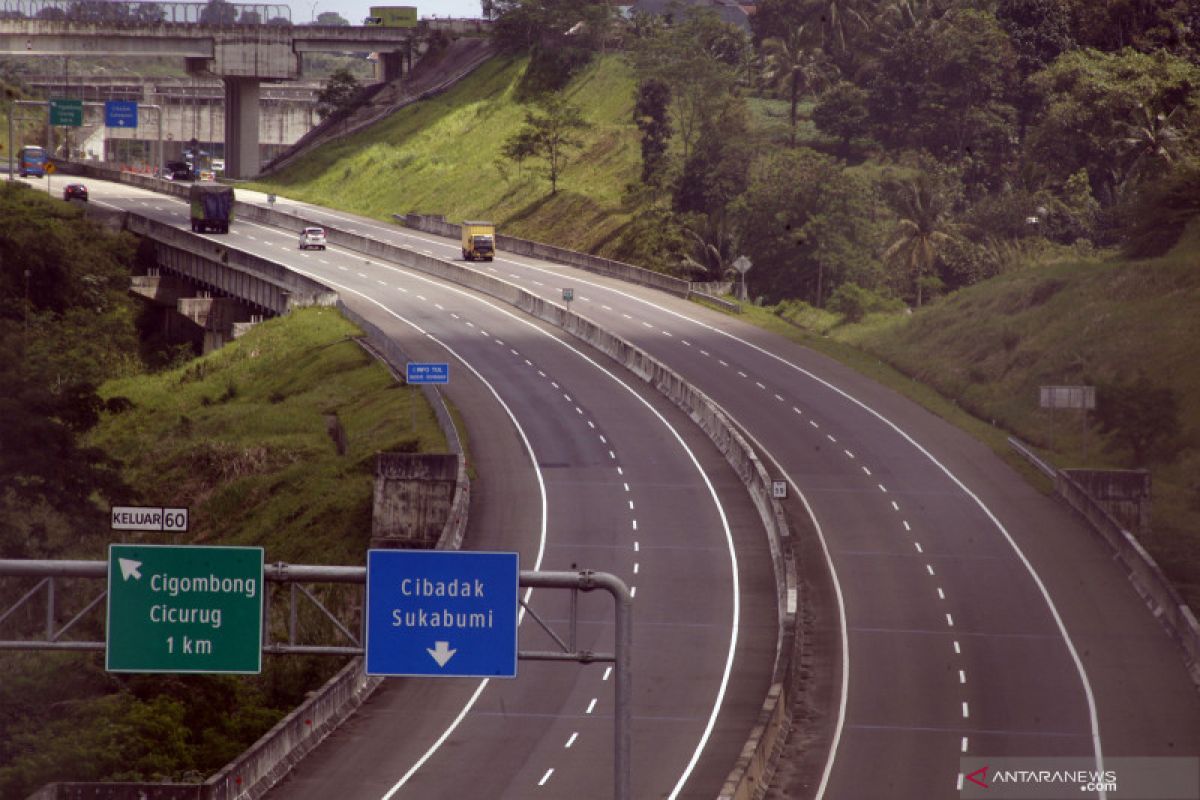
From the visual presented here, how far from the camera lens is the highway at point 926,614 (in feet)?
124

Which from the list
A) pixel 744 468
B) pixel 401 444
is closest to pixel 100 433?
pixel 401 444

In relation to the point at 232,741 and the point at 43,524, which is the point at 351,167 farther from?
the point at 232,741

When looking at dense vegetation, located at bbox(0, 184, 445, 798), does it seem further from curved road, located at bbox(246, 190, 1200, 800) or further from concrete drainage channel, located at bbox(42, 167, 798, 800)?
curved road, located at bbox(246, 190, 1200, 800)

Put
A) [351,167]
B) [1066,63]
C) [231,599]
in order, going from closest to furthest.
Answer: [231,599]
[1066,63]
[351,167]

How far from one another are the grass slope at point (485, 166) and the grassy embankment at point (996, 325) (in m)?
0.26

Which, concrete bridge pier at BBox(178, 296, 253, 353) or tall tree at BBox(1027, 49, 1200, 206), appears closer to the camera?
Answer: concrete bridge pier at BBox(178, 296, 253, 353)

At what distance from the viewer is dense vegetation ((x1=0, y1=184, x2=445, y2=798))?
38688 mm

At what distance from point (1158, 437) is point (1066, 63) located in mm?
55034

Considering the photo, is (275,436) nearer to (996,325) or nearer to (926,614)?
(926,614)

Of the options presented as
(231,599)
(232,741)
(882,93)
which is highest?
(882,93)

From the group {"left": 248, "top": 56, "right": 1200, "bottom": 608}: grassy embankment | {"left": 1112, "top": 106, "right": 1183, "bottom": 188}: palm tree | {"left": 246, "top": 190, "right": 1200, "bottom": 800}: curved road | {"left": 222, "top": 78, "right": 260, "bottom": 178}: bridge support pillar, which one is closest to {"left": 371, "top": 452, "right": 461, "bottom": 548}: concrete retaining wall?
{"left": 246, "top": 190, "right": 1200, "bottom": 800}: curved road

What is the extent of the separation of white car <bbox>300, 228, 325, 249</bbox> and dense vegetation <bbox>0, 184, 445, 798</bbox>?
1250cm

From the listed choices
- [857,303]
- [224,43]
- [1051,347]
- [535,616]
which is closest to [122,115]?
[224,43]

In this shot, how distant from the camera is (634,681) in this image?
41531 mm
